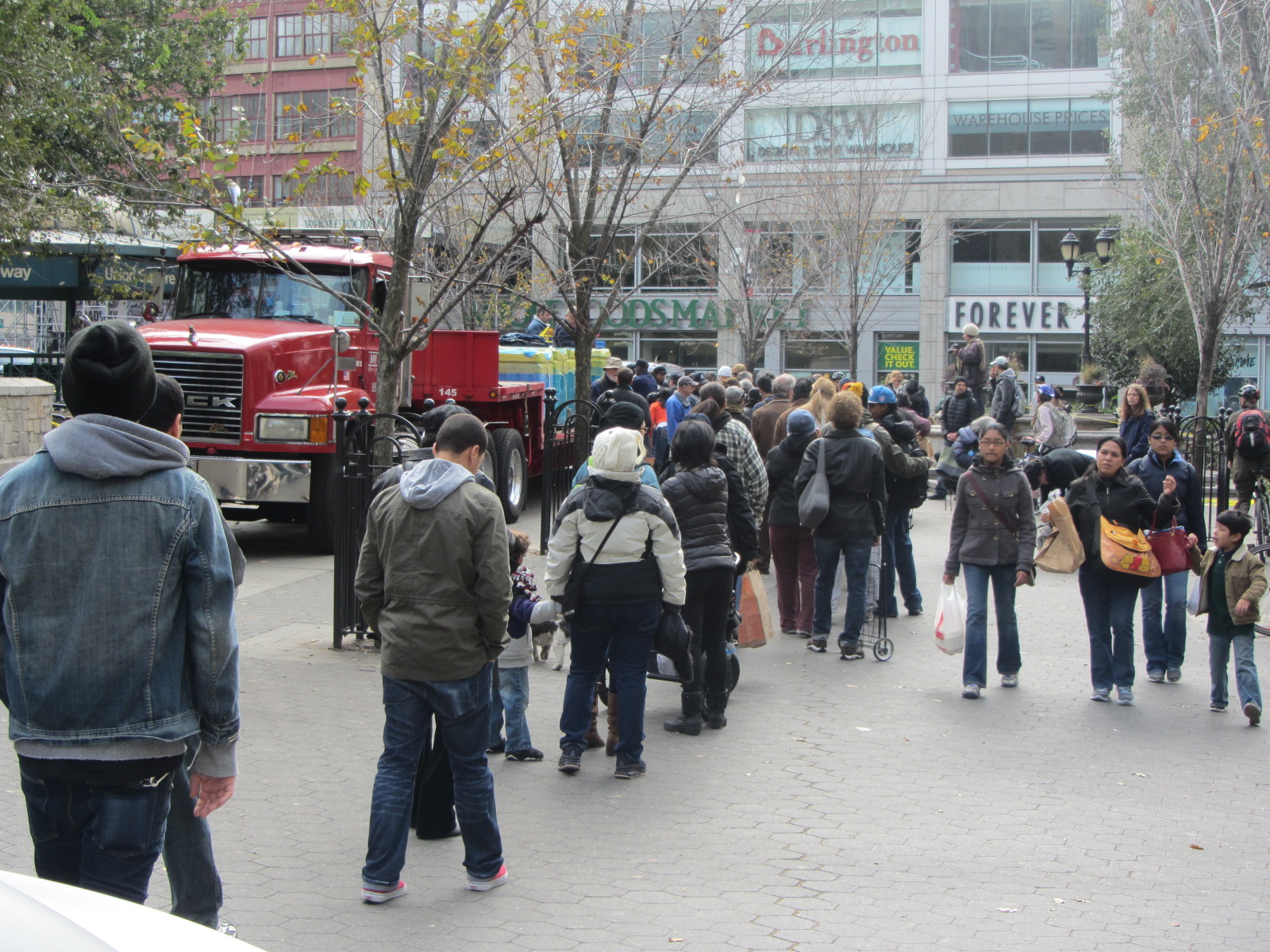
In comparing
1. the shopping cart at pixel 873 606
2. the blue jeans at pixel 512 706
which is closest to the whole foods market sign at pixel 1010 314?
the shopping cart at pixel 873 606

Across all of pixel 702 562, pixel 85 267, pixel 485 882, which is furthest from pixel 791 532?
pixel 85 267

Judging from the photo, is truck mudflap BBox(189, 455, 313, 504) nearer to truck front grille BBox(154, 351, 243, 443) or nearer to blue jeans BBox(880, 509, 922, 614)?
truck front grille BBox(154, 351, 243, 443)

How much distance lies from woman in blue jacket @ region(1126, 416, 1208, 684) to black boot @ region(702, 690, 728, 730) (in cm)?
316

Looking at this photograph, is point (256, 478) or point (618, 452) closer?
point (618, 452)

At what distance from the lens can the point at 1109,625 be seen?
818 centimetres

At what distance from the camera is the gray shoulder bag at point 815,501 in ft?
29.5

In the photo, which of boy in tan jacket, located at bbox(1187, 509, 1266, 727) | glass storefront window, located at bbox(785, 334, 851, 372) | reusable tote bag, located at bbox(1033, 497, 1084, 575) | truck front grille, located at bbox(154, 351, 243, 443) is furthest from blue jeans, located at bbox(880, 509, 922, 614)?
glass storefront window, located at bbox(785, 334, 851, 372)

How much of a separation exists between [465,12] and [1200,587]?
36.9 feet

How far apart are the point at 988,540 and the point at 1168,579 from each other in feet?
4.83

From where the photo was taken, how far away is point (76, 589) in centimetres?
316

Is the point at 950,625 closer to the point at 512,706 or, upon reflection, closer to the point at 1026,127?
the point at 512,706

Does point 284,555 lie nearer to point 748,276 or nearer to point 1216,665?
point 1216,665

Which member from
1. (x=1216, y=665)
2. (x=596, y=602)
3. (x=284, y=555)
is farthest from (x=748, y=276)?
(x=596, y=602)

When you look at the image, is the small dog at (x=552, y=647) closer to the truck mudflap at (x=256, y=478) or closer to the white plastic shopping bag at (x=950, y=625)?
the white plastic shopping bag at (x=950, y=625)
